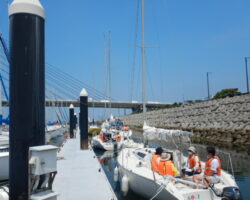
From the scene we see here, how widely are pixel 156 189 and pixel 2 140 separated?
867cm

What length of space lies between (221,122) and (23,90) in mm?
28225

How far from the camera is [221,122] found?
28.8m

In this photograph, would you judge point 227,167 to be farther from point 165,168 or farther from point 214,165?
point 214,165

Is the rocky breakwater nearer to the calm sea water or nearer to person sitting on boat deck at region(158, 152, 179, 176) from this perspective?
the calm sea water

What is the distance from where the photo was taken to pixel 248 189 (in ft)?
33.4

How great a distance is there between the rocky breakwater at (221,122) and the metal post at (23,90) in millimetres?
19569

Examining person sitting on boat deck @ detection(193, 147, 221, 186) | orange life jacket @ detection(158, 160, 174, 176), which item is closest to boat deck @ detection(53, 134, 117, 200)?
orange life jacket @ detection(158, 160, 174, 176)

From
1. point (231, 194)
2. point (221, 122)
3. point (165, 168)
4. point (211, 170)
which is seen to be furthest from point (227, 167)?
point (221, 122)

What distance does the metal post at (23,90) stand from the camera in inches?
144

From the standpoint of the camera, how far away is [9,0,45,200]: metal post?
12.0 feet

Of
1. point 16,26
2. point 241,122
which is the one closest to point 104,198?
point 16,26

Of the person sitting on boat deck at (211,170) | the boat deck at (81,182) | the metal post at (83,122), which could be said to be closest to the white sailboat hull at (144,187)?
the boat deck at (81,182)

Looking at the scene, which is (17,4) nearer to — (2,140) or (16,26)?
(16,26)

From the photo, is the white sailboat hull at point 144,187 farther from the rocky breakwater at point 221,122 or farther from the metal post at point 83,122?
the rocky breakwater at point 221,122
